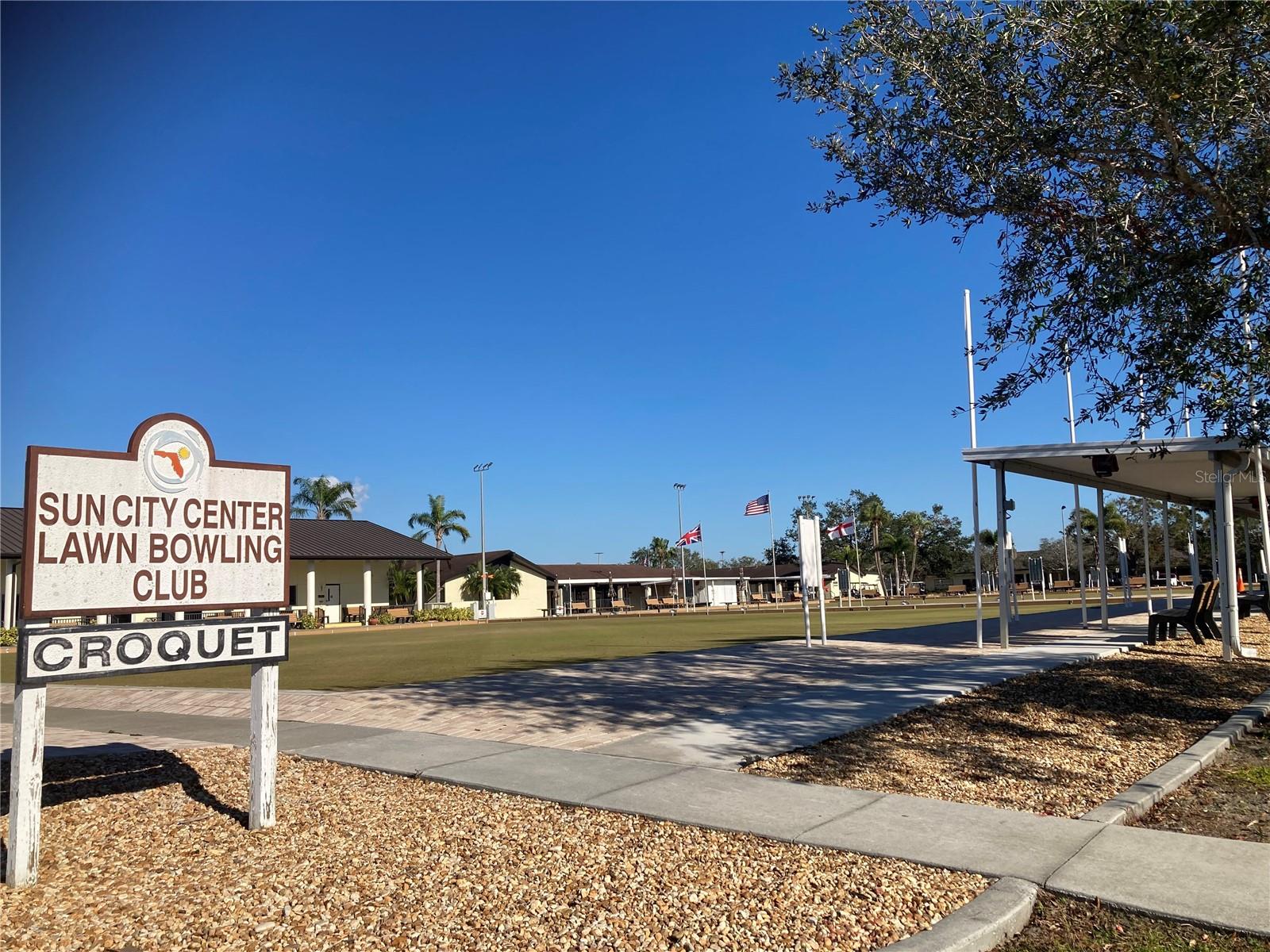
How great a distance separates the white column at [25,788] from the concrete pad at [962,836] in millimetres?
4191

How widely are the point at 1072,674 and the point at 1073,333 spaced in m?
4.81

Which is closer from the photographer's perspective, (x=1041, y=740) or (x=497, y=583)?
(x=1041, y=740)

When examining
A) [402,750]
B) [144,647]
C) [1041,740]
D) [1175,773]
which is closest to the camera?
[144,647]

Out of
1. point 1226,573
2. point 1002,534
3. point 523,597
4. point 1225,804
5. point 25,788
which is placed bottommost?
point 523,597

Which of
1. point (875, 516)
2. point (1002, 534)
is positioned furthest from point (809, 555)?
point (875, 516)

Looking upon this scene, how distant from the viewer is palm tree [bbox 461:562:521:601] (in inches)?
2397

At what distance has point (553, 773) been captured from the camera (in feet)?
23.5

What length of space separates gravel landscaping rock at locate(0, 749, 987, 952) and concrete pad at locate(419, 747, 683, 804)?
0.94 ft

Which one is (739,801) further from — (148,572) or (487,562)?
(487,562)

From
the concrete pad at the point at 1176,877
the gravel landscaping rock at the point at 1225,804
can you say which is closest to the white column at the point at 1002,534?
the gravel landscaping rock at the point at 1225,804

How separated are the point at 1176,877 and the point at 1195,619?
11.7 m

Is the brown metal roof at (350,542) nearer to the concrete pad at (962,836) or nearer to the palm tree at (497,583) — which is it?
the palm tree at (497,583)

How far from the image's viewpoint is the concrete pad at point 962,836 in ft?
16.0

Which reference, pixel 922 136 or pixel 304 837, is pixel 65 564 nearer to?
pixel 304 837
